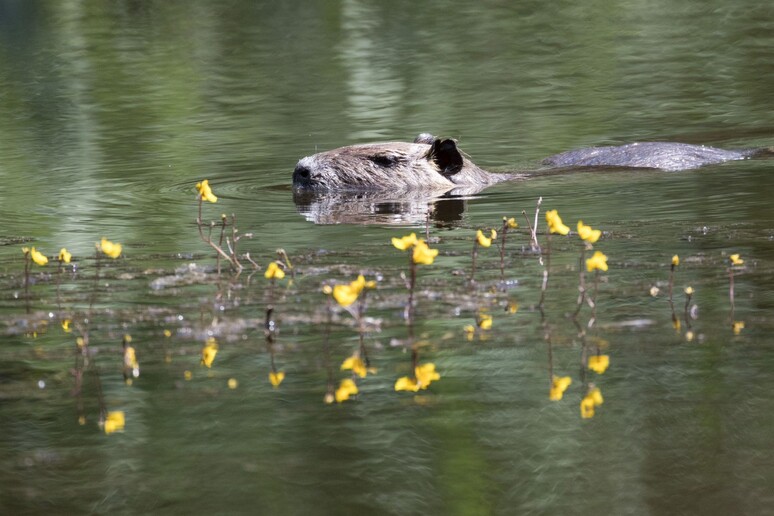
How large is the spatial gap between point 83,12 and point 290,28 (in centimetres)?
568

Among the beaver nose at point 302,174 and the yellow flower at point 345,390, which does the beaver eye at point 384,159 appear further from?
the yellow flower at point 345,390

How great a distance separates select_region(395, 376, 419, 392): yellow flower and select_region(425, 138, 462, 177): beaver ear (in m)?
5.16

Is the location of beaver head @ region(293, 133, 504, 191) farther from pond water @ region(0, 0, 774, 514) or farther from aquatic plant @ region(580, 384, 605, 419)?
aquatic plant @ region(580, 384, 605, 419)

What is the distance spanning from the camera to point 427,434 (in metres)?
3.24

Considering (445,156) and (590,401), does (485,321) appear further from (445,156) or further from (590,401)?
(445,156)

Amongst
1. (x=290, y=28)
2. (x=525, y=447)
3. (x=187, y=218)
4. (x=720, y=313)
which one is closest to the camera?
(x=525, y=447)

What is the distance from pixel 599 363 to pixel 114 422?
1.30 m

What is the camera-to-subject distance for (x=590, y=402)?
11.2 ft

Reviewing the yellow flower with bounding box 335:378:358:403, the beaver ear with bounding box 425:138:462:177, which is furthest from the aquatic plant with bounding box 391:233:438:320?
the beaver ear with bounding box 425:138:462:177

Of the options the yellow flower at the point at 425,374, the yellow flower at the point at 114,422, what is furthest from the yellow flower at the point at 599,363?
the yellow flower at the point at 114,422

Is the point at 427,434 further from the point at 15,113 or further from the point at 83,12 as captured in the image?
the point at 83,12

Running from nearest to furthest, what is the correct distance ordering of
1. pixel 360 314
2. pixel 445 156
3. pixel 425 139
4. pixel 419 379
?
pixel 419 379 → pixel 360 314 → pixel 445 156 → pixel 425 139

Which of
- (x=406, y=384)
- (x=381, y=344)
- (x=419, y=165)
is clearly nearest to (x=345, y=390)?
(x=406, y=384)

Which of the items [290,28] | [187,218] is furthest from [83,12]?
[187,218]
